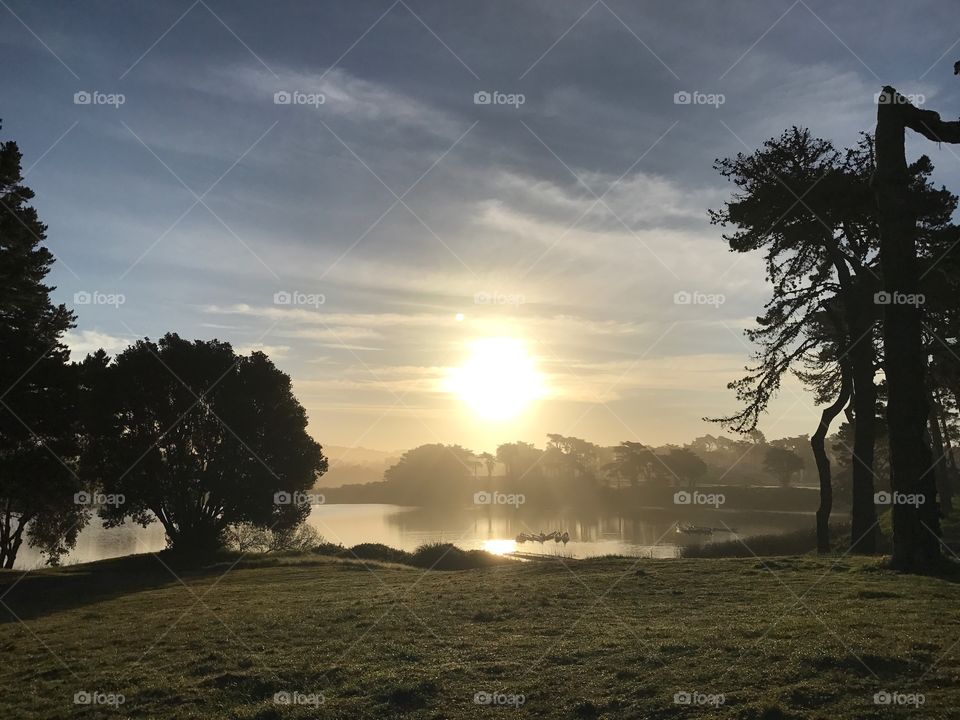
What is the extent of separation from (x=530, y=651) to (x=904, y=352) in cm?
1535

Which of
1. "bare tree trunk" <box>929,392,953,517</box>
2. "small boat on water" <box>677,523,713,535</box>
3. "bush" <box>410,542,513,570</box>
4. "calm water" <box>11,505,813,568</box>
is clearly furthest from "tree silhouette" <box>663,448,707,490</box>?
"bush" <box>410,542,513,570</box>

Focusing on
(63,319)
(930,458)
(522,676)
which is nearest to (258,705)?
(522,676)

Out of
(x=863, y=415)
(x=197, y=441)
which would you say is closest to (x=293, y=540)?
(x=197, y=441)

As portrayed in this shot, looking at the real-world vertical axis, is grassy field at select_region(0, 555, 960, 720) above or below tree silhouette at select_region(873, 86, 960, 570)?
below

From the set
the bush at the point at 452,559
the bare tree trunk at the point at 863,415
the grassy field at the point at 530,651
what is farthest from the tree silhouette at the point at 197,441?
the bare tree trunk at the point at 863,415

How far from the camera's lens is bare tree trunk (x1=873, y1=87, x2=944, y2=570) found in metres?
18.8

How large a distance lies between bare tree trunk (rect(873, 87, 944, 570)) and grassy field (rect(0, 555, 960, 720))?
1.79 metres

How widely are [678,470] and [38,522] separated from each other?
151m

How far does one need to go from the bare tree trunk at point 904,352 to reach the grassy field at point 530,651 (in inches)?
70.5

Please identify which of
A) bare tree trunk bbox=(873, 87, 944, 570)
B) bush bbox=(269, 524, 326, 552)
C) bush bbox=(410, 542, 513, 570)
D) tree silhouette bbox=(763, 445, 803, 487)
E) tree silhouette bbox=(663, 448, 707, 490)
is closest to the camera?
bare tree trunk bbox=(873, 87, 944, 570)

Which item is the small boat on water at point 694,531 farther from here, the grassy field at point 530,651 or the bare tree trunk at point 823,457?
the grassy field at point 530,651

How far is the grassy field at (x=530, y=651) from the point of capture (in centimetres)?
935

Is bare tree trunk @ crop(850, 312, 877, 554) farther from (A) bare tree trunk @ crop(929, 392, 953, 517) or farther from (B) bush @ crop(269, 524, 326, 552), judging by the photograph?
(B) bush @ crop(269, 524, 326, 552)

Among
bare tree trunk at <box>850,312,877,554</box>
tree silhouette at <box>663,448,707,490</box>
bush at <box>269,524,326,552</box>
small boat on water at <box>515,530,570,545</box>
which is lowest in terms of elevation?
small boat on water at <box>515,530,570,545</box>
